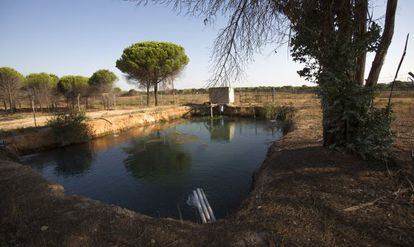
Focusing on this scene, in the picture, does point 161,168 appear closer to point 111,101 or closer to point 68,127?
point 68,127

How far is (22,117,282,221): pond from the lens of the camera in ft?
23.0

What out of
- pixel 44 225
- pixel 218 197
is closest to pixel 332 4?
pixel 218 197

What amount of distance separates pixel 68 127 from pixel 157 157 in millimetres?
5852

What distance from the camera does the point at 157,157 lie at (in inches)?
443

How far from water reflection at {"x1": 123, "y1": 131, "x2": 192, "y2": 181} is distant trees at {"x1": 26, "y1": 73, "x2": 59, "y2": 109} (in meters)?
14.1

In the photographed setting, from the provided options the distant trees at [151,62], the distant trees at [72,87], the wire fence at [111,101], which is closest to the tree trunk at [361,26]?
the wire fence at [111,101]

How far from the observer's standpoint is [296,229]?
330cm

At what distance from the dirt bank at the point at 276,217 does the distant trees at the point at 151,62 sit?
73.9 feet

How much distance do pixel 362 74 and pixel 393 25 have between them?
110cm

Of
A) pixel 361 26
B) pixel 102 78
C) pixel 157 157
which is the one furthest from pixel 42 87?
pixel 361 26

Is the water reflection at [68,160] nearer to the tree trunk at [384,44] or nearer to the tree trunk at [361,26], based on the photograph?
the tree trunk at [361,26]

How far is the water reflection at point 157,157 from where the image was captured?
30.8 ft

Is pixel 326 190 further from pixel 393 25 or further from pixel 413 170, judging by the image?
pixel 393 25

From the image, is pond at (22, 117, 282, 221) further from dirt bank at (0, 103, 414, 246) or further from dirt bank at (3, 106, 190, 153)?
dirt bank at (0, 103, 414, 246)
